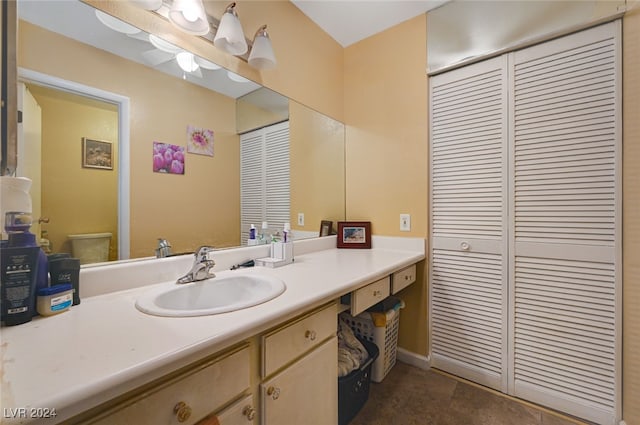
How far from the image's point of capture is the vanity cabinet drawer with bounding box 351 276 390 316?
1191 millimetres

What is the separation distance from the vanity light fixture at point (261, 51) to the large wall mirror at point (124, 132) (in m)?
0.12

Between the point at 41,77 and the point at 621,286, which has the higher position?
the point at 41,77

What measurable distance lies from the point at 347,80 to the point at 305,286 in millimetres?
1817

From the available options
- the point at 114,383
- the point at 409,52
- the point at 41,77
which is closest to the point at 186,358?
the point at 114,383

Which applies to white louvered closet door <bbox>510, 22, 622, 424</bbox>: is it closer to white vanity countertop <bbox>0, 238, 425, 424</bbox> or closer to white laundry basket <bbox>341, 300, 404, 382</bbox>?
white laundry basket <bbox>341, 300, 404, 382</bbox>

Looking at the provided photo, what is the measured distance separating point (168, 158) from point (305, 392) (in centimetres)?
108

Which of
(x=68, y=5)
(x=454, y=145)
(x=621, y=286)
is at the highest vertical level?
(x=68, y=5)

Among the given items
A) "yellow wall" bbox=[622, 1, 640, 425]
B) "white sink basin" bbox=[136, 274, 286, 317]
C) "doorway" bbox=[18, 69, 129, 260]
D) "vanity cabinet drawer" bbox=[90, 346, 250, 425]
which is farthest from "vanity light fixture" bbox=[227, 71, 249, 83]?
"yellow wall" bbox=[622, 1, 640, 425]

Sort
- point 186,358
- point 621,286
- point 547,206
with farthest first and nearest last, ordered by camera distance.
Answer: point 547,206 → point 621,286 → point 186,358

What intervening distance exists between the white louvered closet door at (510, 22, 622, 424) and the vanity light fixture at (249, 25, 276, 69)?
138 cm

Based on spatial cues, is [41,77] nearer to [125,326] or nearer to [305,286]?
[125,326]

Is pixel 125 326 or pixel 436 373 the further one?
pixel 436 373

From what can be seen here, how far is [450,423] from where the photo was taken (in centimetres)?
137

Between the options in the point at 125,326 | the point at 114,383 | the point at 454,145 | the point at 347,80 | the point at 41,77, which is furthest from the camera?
the point at 347,80
